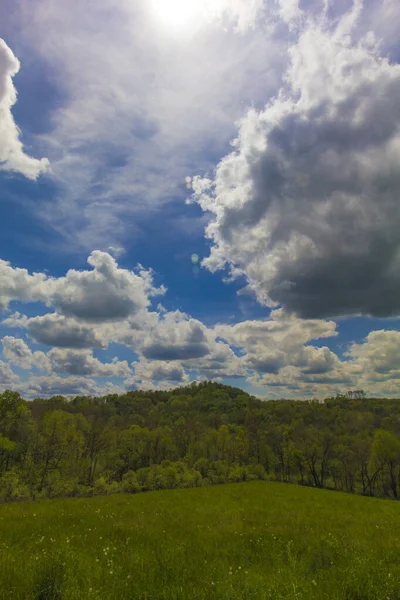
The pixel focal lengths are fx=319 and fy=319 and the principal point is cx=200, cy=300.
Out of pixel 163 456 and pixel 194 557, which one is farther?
pixel 163 456

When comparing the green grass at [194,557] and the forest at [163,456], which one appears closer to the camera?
the green grass at [194,557]

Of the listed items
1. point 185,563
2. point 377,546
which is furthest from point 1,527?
point 377,546

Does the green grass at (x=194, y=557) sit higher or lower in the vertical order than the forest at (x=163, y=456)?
higher

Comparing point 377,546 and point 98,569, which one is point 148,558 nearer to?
point 98,569

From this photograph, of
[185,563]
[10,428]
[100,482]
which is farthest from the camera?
[10,428]

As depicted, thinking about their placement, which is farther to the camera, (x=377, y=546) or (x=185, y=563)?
(x=377, y=546)

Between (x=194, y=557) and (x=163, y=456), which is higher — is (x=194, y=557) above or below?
above

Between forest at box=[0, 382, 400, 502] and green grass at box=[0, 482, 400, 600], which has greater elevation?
green grass at box=[0, 482, 400, 600]

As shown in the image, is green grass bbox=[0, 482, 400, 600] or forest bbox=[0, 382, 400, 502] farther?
forest bbox=[0, 382, 400, 502]
